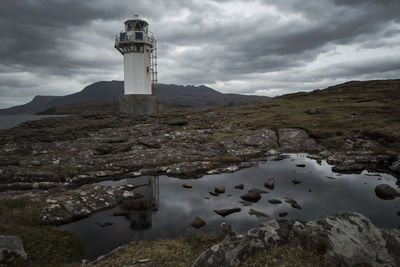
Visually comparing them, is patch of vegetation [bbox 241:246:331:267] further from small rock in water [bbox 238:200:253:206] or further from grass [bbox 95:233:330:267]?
small rock in water [bbox 238:200:253:206]

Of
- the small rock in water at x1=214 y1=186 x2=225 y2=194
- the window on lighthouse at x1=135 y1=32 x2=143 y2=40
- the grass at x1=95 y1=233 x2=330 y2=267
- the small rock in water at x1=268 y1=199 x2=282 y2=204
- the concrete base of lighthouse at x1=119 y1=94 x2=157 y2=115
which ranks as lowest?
the small rock in water at x1=268 y1=199 x2=282 y2=204

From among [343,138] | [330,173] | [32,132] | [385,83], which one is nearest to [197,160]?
[330,173]

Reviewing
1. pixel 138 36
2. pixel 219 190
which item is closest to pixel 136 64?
pixel 138 36

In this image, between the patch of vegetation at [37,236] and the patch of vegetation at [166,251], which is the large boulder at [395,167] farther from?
the patch of vegetation at [37,236]

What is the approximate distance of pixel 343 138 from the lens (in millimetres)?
37250

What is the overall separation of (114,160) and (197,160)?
11046 mm

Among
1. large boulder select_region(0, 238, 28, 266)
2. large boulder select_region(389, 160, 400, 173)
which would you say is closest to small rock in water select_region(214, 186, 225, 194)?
large boulder select_region(0, 238, 28, 266)

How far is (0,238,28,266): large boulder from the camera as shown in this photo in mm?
10068

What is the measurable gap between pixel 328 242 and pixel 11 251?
1341cm

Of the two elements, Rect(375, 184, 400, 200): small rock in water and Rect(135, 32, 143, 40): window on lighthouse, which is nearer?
Rect(375, 184, 400, 200): small rock in water

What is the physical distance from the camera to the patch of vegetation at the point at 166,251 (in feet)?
35.2

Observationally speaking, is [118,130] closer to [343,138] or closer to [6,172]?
[6,172]

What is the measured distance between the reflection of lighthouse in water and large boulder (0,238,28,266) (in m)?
5.97

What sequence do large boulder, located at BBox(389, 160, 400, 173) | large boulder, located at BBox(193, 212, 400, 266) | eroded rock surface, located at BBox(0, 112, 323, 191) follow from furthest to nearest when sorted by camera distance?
large boulder, located at BBox(389, 160, 400, 173), eroded rock surface, located at BBox(0, 112, 323, 191), large boulder, located at BBox(193, 212, 400, 266)
